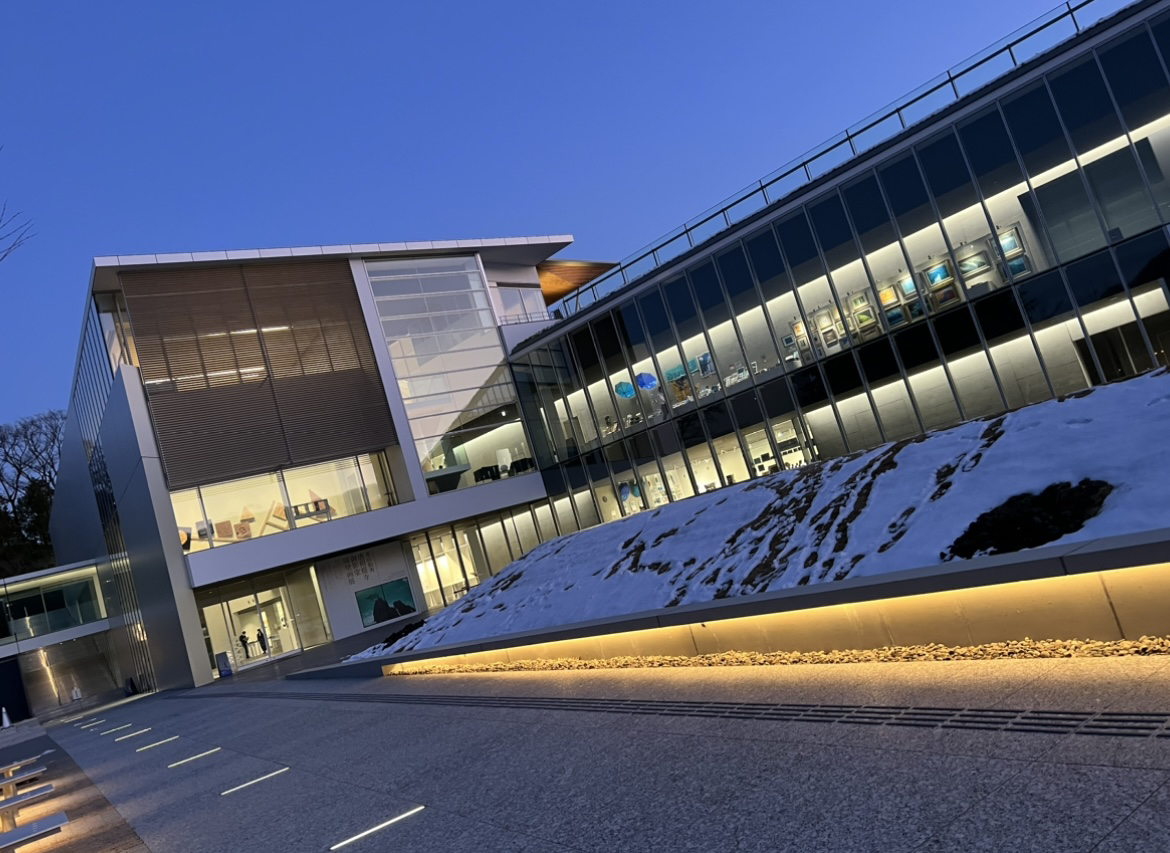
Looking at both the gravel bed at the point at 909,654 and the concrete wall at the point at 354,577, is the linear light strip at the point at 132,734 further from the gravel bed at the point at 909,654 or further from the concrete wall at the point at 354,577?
the concrete wall at the point at 354,577

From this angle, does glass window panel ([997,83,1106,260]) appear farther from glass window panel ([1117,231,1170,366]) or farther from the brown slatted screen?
the brown slatted screen

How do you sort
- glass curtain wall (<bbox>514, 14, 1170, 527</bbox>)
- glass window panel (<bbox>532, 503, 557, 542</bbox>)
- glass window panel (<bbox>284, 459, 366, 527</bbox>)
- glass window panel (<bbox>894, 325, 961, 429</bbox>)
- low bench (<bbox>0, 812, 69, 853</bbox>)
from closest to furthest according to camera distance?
low bench (<bbox>0, 812, 69, 853</bbox>), glass curtain wall (<bbox>514, 14, 1170, 527</bbox>), glass window panel (<bbox>894, 325, 961, 429</bbox>), glass window panel (<bbox>284, 459, 366, 527</bbox>), glass window panel (<bbox>532, 503, 557, 542</bbox>)

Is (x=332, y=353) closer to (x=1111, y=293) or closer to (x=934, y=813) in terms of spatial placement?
(x=1111, y=293)

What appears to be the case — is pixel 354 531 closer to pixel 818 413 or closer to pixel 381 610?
pixel 381 610

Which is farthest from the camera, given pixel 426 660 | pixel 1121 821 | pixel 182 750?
pixel 426 660

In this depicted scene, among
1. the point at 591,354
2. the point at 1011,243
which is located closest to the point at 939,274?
the point at 1011,243

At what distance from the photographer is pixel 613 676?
411 inches

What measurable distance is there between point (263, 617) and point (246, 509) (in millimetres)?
4733

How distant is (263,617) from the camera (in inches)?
1310

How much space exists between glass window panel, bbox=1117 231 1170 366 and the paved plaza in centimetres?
1552

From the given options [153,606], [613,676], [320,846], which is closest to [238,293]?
[153,606]

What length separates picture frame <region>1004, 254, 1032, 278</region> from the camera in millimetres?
21266

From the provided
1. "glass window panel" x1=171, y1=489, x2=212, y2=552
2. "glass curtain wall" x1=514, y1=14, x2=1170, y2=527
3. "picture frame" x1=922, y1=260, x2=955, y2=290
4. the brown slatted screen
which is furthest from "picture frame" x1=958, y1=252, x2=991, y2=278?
"glass window panel" x1=171, y1=489, x2=212, y2=552

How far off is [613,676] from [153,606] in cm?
2957
